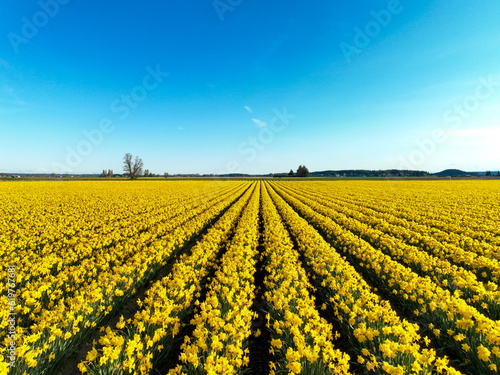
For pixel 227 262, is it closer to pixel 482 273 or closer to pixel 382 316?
pixel 382 316

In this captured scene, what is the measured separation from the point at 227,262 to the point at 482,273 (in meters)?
8.65

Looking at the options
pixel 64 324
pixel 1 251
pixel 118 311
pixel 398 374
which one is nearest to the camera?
pixel 398 374

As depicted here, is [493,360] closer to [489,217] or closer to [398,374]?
[398,374]

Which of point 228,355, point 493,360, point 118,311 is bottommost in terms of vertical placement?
point 118,311

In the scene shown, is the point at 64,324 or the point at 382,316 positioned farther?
the point at 382,316

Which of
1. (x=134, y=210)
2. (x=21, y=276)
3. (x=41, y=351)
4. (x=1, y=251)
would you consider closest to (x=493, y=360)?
(x=41, y=351)

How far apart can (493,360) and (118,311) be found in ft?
27.9

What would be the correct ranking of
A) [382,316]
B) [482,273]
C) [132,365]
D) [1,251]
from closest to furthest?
[132,365] < [382,316] < [482,273] < [1,251]

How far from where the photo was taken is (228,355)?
3561 millimetres

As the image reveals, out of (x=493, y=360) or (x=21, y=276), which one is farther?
(x=21, y=276)

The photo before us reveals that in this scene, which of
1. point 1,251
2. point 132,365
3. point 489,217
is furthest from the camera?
point 489,217

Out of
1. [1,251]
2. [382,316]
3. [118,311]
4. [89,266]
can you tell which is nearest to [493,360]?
[382,316]

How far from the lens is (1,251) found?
8156mm

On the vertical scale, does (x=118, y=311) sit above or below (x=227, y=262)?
below
